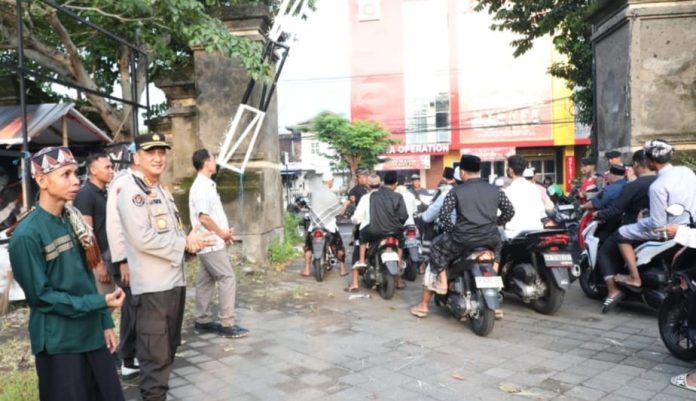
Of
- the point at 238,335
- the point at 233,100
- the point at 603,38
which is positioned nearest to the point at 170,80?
the point at 233,100

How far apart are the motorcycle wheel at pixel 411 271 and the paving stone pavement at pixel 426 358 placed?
172 cm

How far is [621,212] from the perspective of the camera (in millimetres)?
5637

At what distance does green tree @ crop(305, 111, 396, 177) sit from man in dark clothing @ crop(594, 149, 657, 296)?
22521 millimetres

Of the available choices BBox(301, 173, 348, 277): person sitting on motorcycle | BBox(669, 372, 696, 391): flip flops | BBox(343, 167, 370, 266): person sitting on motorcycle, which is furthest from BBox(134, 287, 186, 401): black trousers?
BBox(343, 167, 370, 266): person sitting on motorcycle

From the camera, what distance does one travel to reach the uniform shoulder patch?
3.24 metres

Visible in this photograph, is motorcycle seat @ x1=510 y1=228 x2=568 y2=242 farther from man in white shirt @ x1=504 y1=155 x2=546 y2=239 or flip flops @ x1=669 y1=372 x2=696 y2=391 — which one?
flip flops @ x1=669 y1=372 x2=696 y2=391

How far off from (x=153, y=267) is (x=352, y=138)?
25.0 metres

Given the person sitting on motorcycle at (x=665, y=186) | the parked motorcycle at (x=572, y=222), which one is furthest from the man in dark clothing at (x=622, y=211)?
the parked motorcycle at (x=572, y=222)

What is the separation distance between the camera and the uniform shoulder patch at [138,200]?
3236mm

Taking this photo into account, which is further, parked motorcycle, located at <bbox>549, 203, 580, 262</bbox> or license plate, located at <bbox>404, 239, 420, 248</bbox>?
parked motorcycle, located at <bbox>549, 203, 580, 262</bbox>

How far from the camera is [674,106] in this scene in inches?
251

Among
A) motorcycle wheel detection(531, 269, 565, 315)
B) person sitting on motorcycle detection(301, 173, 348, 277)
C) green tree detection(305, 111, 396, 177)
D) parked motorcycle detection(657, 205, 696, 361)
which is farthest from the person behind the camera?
green tree detection(305, 111, 396, 177)

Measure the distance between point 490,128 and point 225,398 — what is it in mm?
29177

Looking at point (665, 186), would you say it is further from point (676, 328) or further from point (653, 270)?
point (676, 328)
